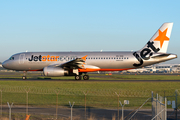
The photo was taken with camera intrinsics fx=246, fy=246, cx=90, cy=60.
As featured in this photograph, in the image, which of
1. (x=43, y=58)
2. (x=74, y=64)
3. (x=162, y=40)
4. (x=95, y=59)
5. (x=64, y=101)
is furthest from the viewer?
(x=43, y=58)

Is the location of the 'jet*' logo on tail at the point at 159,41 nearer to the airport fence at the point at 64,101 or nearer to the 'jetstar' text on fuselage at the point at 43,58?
the 'jetstar' text on fuselage at the point at 43,58

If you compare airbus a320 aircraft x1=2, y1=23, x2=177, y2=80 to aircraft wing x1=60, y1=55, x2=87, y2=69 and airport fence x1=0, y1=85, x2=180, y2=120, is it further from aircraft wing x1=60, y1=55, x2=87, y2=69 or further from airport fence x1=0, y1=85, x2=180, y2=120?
airport fence x1=0, y1=85, x2=180, y2=120

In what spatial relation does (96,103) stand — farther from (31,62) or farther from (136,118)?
(31,62)

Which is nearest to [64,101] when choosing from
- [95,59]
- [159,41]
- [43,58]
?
[95,59]

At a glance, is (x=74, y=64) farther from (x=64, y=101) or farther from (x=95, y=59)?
(x=64, y=101)

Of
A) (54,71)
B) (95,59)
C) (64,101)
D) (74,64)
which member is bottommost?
(64,101)

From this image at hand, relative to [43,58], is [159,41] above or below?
above

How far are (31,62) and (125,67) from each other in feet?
50.6

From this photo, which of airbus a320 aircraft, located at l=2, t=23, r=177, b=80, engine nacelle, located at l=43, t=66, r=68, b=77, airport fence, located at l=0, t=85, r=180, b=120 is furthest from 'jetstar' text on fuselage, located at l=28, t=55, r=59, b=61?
airport fence, located at l=0, t=85, r=180, b=120

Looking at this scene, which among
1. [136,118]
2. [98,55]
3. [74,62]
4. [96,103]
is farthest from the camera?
[98,55]

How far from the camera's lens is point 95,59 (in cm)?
3912

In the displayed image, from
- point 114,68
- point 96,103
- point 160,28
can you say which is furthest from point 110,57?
point 96,103

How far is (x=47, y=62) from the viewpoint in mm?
40094

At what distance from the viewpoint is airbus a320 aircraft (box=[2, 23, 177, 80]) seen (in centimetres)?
3741
